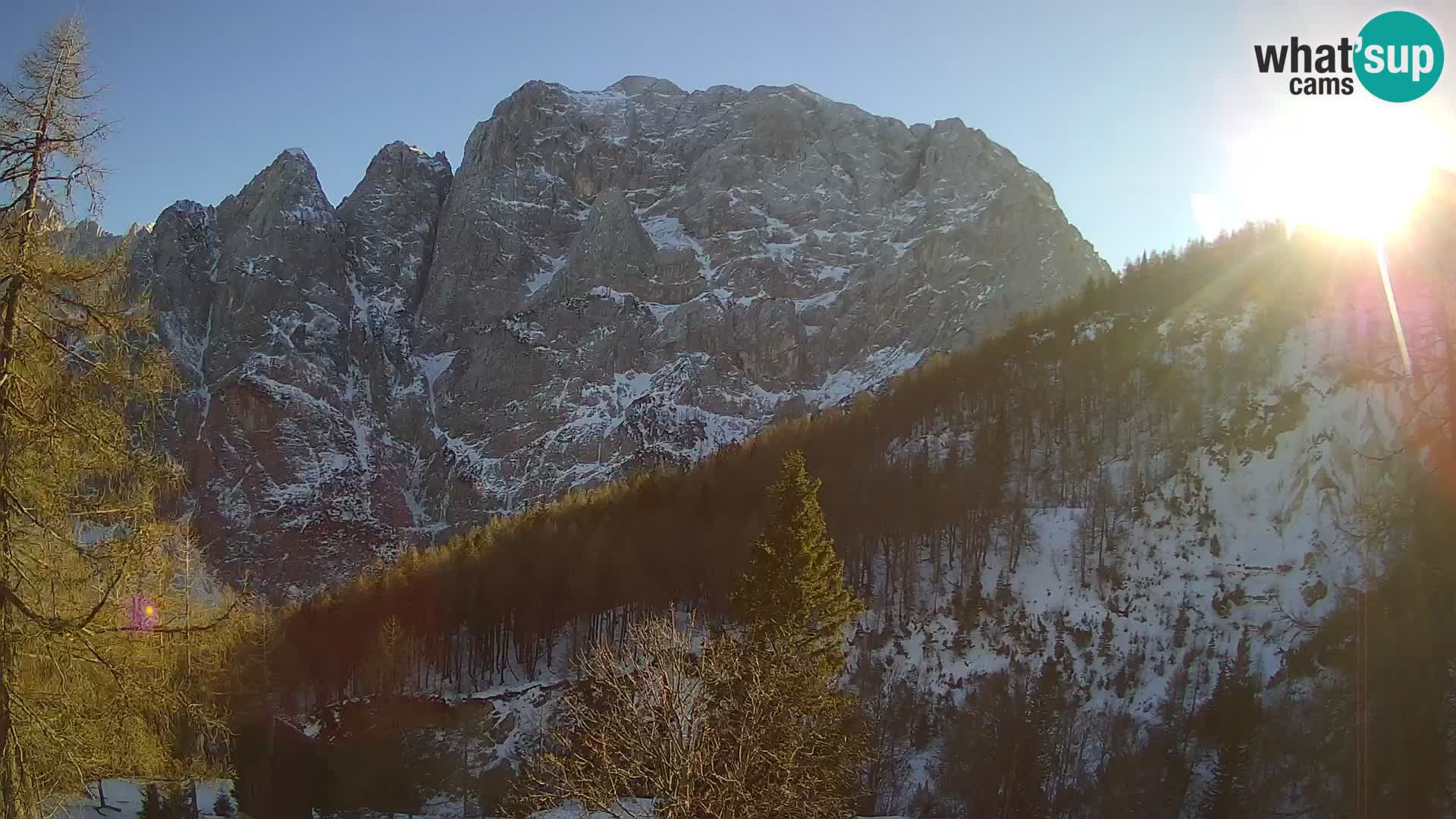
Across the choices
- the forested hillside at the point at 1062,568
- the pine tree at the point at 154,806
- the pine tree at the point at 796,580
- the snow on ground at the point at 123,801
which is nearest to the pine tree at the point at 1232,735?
the forested hillside at the point at 1062,568

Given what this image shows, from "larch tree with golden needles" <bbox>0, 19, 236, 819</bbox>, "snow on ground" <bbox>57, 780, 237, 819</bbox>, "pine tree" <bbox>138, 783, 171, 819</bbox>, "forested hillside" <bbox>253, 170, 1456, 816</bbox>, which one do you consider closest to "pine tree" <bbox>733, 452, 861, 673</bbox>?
"snow on ground" <bbox>57, 780, 237, 819</bbox>

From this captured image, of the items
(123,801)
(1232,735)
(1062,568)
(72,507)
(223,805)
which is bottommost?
(223,805)

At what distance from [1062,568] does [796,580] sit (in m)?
53.3

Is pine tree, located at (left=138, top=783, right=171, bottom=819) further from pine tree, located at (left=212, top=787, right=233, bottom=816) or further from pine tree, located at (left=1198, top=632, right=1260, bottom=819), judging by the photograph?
pine tree, located at (left=1198, top=632, right=1260, bottom=819)

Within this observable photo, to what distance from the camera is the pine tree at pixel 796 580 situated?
89.1 feet

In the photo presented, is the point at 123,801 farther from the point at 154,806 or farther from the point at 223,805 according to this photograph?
the point at 223,805

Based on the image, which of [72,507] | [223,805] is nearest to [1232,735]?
[223,805]

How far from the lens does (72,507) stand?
1108cm

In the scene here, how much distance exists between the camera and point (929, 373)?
118 meters

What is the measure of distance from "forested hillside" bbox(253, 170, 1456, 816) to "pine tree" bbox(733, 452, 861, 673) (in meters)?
20.7

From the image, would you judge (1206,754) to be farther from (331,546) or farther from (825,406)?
(331,546)

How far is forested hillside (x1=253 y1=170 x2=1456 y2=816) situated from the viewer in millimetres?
52156

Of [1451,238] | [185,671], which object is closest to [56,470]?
[185,671]

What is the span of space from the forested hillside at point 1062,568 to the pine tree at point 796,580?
67.9ft
